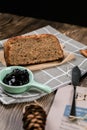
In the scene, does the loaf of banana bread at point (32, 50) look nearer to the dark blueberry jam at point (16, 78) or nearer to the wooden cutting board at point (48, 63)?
the wooden cutting board at point (48, 63)

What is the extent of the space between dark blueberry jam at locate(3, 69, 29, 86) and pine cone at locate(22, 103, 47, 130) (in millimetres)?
164

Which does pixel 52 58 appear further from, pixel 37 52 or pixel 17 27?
pixel 17 27

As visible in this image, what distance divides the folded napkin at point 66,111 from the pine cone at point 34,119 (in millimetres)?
49

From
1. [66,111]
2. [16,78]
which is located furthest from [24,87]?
[66,111]

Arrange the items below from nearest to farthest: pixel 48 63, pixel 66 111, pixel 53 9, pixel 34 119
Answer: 1. pixel 34 119
2. pixel 66 111
3. pixel 48 63
4. pixel 53 9

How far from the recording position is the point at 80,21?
2797 millimetres

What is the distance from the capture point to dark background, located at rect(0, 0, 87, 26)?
2.72 m

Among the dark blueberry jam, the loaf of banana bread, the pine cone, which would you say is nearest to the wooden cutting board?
the loaf of banana bread

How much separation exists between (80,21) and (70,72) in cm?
164

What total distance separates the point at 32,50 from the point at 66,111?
1.22 feet

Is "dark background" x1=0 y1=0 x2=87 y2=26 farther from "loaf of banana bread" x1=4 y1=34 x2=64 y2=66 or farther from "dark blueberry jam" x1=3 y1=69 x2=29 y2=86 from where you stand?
"dark blueberry jam" x1=3 y1=69 x2=29 y2=86

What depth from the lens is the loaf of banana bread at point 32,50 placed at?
1.26m

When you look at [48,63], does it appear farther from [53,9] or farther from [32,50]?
[53,9]

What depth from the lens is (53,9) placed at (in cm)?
277
